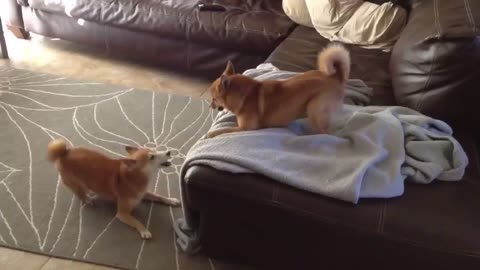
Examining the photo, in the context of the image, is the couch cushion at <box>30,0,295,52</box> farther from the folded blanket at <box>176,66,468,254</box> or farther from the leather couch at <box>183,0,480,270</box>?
the folded blanket at <box>176,66,468,254</box>

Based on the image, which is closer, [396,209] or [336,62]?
A: [396,209]

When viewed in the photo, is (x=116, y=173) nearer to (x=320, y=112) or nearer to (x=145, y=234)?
(x=145, y=234)

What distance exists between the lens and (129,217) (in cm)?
186

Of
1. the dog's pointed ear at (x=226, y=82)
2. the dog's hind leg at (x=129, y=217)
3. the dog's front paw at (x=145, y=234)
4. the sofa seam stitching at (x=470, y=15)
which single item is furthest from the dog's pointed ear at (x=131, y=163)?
the sofa seam stitching at (x=470, y=15)

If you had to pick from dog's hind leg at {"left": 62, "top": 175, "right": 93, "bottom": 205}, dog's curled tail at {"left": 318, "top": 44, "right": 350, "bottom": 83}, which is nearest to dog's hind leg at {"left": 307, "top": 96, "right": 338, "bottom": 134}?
dog's curled tail at {"left": 318, "top": 44, "right": 350, "bottom": 83}

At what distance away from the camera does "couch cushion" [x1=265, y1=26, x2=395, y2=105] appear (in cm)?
208

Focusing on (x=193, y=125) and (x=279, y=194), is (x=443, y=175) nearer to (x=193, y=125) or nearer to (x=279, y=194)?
(x=279, y=194)

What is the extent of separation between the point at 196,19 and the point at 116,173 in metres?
1.17

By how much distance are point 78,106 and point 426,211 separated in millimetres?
1818

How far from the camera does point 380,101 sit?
1985 millimetres

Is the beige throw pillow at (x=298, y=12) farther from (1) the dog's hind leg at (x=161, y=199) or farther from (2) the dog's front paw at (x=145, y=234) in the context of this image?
(2) the dog's front paw at (x=145, y=234)

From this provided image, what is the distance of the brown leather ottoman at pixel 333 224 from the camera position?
4.52 feet

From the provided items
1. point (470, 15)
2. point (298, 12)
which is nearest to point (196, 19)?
point (298, 12)

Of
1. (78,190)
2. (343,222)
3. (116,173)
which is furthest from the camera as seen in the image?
(78,190)
